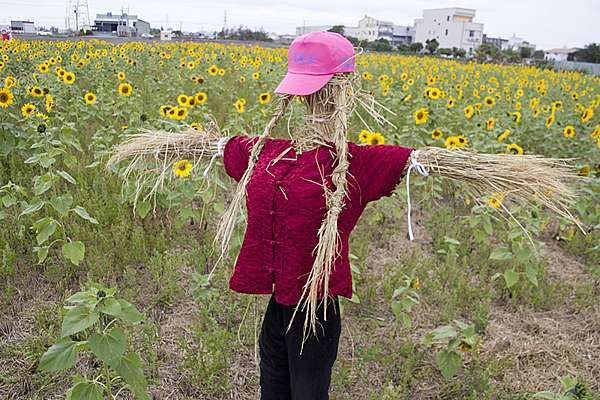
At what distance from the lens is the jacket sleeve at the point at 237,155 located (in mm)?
1963

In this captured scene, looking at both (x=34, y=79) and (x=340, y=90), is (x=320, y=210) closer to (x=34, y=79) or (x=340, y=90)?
(x=340, y=90)

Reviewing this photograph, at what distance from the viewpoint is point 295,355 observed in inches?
71.9

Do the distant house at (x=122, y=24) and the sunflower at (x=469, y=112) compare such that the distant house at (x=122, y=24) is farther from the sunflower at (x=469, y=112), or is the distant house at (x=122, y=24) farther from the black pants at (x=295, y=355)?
the black pants at (x=295, y=355)

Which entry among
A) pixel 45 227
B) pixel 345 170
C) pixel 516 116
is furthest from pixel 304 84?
pixel 516 116

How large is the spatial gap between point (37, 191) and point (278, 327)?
5.39ft

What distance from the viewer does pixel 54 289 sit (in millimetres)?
3068

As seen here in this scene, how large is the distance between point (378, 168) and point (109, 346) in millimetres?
1027

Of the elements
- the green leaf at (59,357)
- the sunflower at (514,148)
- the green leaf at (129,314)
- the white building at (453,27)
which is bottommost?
the green leaf at (59,357)

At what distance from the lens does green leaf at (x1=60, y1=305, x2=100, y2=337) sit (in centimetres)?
153

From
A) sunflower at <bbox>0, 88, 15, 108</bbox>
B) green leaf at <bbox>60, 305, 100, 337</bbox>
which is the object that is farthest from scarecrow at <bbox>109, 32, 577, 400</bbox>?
sunflower at <bbox>0, 88, 15, 108</bbox>

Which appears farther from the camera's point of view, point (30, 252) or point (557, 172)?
point (30, 252)

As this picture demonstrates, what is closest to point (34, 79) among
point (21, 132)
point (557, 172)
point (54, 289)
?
point (21, 132)

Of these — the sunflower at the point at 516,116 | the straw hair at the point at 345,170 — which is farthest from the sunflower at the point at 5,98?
the sunflower at the point at 516,116

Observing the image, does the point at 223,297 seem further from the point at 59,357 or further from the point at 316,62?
the point at 316,62
